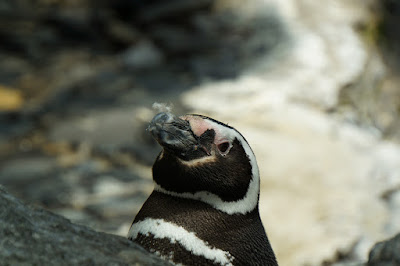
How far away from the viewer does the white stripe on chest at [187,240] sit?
173 centimetres

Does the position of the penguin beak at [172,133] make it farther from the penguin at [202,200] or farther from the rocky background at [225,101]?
the rocky background at [225,101]

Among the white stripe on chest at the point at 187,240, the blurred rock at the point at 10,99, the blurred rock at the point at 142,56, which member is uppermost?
the blurred rock at the point at 142,56

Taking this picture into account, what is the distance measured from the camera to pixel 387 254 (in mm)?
1927

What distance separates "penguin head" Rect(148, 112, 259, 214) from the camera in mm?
1809

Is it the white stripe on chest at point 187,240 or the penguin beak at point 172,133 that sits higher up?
the penguin beak at point 172,133

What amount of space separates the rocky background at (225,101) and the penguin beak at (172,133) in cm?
198

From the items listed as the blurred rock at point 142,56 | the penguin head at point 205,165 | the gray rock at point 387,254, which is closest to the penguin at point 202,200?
the penguin head at point 205,165

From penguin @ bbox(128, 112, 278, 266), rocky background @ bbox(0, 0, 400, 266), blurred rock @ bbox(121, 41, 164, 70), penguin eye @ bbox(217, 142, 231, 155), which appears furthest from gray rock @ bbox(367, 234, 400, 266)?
blurred rock @ bbox(121, 41, 164, 70)

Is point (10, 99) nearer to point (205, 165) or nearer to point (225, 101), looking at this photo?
point (225, 101)

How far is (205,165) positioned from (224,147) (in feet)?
0.29

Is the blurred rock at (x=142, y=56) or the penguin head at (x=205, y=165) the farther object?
the blurred rock at (x=142, y=56)

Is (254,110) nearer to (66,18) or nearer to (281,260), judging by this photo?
(281,260)

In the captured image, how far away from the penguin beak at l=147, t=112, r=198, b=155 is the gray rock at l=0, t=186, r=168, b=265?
1.43 feet

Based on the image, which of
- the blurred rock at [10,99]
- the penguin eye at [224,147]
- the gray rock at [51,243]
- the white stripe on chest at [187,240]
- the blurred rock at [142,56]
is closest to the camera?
the gray rock at [51,243]
